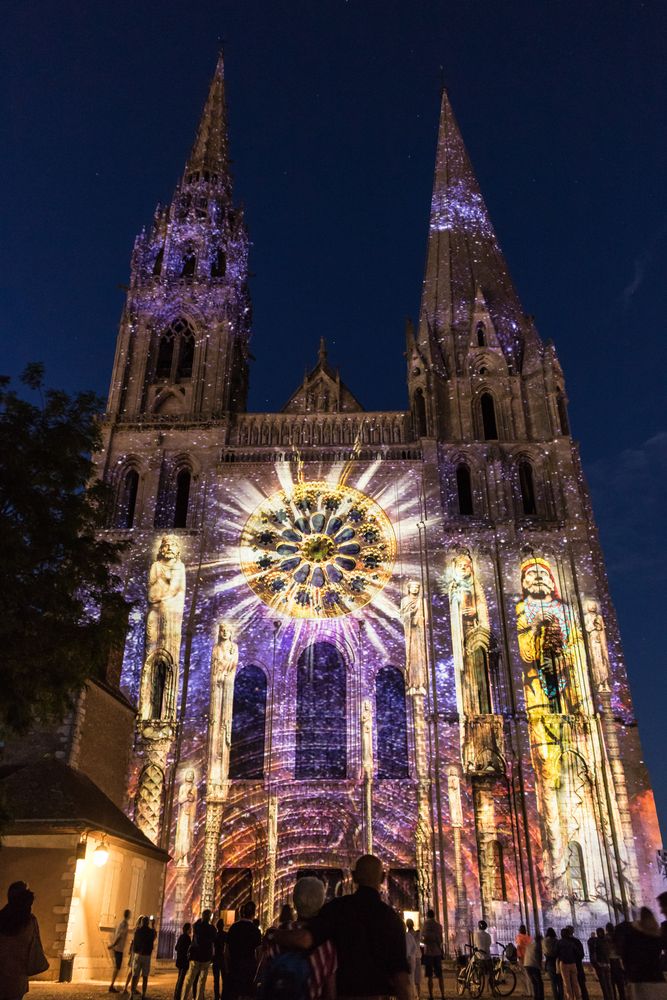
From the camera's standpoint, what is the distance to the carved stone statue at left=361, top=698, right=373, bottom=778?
2170cm

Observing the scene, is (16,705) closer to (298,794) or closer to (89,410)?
(89,410)

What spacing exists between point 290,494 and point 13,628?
53.2 feet

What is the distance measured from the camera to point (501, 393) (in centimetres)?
2783

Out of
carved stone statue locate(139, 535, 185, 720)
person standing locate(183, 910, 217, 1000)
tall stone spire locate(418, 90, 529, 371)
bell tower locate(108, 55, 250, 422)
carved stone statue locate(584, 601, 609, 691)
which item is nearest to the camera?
person standing locate(183, 910, 217, 1000)

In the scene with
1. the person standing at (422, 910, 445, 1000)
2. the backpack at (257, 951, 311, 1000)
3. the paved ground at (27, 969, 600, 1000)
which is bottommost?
the paved ground at (27, 969, 600, 1000)

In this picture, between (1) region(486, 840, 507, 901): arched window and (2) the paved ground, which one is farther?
(1) region(486, 840, 507, 901): arched window

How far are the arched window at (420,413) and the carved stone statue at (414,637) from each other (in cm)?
548

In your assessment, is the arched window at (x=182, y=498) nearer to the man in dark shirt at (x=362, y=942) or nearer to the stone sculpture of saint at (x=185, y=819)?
the stone sculpture of saint at (x=185, y=819)

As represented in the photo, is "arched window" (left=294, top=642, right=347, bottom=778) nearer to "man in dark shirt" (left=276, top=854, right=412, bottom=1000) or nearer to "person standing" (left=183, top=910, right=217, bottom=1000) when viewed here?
"person standing" (left=183, top=910, right=217, bottom=1000)

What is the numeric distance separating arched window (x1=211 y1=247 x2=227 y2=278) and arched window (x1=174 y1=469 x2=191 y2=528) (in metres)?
8.90

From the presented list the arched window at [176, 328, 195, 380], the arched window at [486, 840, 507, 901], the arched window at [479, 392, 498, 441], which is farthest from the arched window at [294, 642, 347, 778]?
the arched window at [176, 328, 195, 380]

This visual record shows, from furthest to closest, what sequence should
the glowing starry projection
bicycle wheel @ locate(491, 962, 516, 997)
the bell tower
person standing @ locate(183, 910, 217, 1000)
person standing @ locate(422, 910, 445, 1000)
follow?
the bell tower < the glowing starry projection < bicycle wheel @ locate(491, 962, 516, 997) < person standing @ locate(422, 910, 445, 1000) < person standing @ locate(183, 910, 217, 1000)

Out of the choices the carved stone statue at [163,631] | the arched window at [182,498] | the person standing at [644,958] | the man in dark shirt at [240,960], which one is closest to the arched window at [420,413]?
the arched window at [182,498]

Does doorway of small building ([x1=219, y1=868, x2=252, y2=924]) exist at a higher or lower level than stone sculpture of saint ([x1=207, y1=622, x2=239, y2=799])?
lower
